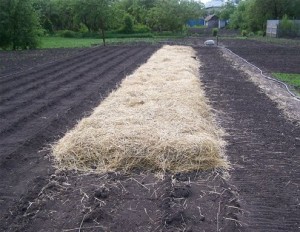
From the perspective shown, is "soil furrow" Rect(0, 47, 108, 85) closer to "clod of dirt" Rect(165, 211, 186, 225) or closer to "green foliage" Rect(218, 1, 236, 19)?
"clod of dirt" Rect(165, 211, 186, 225)

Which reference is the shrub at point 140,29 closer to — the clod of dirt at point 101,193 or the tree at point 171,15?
the tree at point 171,15

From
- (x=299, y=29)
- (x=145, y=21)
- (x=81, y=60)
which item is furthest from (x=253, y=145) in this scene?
(x=145, y=21)

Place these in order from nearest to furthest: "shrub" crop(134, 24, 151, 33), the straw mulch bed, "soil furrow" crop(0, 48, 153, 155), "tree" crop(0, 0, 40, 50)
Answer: the straw mulch bed
"soil furrow" crop(0, 48, 153, 155)
"tree" crop(0, 0, 40, 50)
"shrub" crop(134, 24, 151, 33)

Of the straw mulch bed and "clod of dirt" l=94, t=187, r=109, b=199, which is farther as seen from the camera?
the straw mulch bed

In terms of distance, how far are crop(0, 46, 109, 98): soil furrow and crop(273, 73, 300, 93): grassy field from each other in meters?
8.21

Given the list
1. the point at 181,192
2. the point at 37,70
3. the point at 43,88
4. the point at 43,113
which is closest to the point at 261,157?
the point at 181,192

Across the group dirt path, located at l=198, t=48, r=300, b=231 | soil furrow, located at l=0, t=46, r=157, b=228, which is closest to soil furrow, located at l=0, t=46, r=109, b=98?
soil furrow, located at l=0, t=46, r=157, b=228

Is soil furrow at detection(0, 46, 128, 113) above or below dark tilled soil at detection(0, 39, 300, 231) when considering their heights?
above

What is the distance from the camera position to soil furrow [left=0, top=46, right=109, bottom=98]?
10.2 metres

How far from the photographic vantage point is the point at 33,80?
1212 centimetres

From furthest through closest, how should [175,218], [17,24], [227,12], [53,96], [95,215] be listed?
1. [227,12]
2. [17,24]
3. [53,96]
4. [95,215]
5. [175,218]

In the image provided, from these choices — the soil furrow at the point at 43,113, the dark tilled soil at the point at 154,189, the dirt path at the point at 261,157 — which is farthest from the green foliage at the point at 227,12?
the dark tilled soil at the point at 154,189

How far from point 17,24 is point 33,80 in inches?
657

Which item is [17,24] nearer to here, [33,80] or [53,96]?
[33,80]
